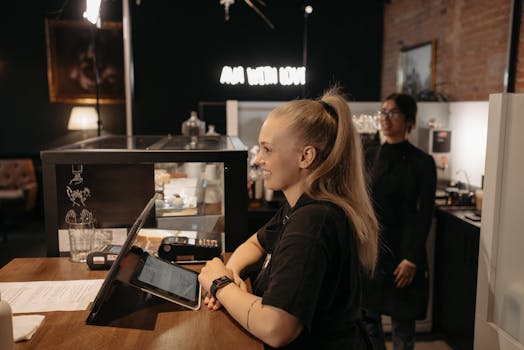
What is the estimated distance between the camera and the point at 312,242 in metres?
1.17

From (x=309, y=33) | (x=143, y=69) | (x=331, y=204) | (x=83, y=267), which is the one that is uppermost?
(x=309, y=33)

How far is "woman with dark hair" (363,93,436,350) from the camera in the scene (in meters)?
2.66

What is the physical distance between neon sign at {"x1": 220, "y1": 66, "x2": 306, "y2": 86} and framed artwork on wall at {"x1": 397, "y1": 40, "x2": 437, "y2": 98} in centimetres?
151

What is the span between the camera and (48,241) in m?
1.89

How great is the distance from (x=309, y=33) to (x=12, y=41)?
4047 millimetres

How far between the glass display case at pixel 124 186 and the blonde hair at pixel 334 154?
0.61 m

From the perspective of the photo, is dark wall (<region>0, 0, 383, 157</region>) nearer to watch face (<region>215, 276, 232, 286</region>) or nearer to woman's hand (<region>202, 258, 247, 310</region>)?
woman's hand (<region>202, 258, 247, 310</region>)

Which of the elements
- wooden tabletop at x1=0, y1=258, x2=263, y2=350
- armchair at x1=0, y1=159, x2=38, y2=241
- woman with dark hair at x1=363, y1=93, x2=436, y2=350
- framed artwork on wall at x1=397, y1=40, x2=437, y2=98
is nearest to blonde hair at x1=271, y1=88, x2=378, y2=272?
wooden tabletop at x1=0, y1=258, x2=263, y2=350

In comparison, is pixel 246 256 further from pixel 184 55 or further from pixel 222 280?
pixel 184 55

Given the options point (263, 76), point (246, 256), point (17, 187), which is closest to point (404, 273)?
point (246, 256)

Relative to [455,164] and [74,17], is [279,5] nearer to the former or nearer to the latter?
[74,17]

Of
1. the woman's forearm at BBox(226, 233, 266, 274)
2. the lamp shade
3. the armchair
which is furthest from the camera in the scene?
the lamp shade

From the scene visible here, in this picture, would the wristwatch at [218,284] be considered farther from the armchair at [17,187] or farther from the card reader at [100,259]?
the armchair at [17,187]

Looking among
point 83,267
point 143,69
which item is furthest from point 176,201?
point 143,69
